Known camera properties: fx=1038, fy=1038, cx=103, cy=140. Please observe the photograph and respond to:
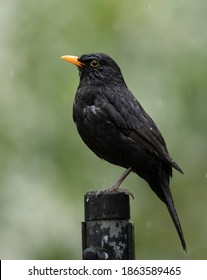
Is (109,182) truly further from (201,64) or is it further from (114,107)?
(114,107)

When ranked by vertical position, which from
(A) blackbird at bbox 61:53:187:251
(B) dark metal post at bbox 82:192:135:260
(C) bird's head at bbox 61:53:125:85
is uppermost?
(C) bird's head at bbox 61:53:125:85

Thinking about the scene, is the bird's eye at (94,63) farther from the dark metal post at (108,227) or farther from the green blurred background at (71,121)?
the green blurred background at (71,121)

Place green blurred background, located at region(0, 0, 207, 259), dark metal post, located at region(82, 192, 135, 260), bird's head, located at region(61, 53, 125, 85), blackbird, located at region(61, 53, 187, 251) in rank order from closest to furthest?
dark metal post, located at region(82, 192, 135, 260) < blackbird, located at region(61, 53, 187, 251) < bird's head, located at region(61, 53, 125, 85) < green blurred background, located at region(0, 0, 207, 259)

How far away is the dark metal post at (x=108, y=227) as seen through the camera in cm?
605

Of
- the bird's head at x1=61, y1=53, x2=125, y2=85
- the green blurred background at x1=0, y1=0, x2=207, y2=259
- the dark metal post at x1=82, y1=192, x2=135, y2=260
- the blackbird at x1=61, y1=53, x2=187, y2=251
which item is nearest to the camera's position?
the dark metal post at x1=82, y1=192, x2=135, y2=260

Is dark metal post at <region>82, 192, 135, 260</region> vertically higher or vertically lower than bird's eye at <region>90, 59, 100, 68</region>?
lower

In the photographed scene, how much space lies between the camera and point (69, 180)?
33.0ft

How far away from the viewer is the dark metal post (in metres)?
6.05

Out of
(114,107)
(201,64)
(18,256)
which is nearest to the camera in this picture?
(114,107)

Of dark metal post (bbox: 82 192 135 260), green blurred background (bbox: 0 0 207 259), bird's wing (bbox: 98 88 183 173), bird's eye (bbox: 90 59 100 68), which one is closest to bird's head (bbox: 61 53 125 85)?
bird's eye (bbox: 90 59 100 68)

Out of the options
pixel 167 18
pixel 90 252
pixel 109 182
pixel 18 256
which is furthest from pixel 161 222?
pixel 90 252

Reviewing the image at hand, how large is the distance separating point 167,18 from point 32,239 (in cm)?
288

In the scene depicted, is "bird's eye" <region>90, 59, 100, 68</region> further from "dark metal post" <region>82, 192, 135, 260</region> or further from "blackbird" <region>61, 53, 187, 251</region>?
"dark metal post" <region>82, 192, 135, 260</region>

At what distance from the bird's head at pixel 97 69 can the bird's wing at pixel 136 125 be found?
28 centimetres
